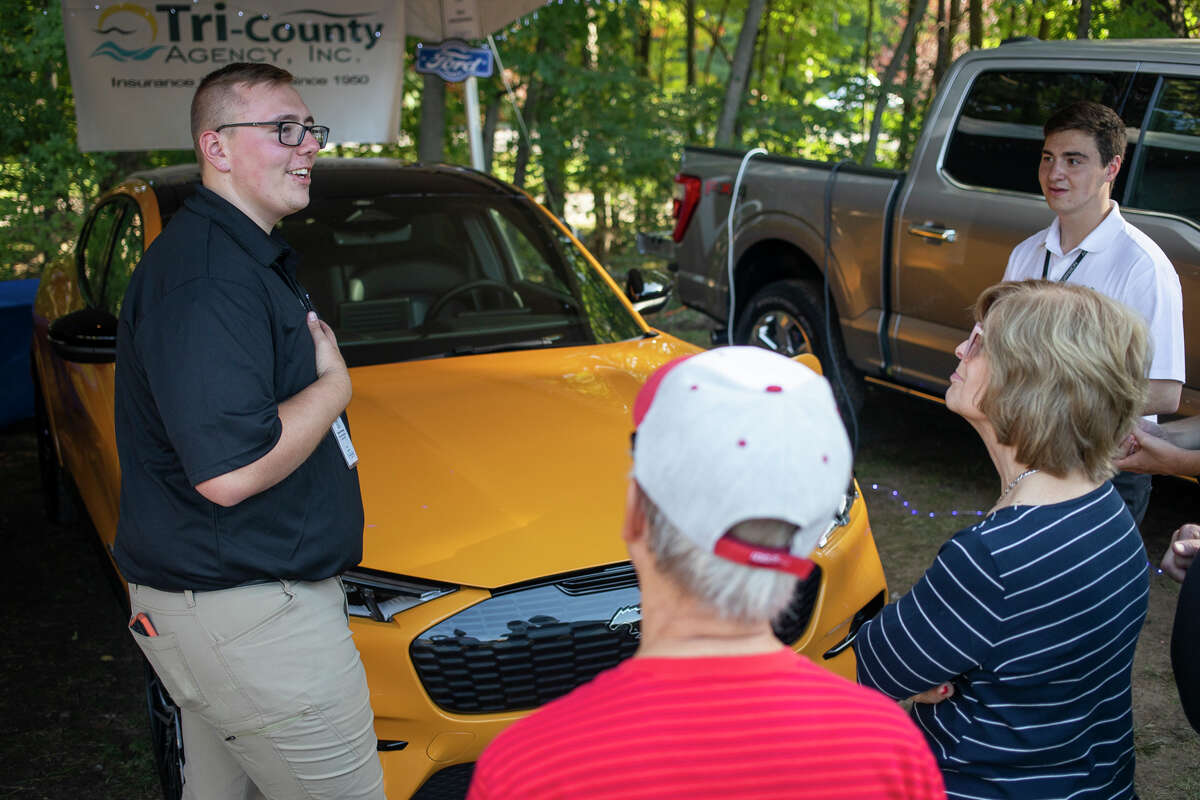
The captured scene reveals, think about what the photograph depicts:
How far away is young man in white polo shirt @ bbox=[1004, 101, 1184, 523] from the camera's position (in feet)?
10.0

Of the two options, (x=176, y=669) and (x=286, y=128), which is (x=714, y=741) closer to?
(x=176, y=669)

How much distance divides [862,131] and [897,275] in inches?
213

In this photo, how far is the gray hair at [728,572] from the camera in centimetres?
110

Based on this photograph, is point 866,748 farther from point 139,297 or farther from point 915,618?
point 139,297

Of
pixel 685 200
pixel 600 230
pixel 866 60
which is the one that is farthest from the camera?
pixel 600 230

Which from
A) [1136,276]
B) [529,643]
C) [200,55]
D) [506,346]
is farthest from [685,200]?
[529,643]

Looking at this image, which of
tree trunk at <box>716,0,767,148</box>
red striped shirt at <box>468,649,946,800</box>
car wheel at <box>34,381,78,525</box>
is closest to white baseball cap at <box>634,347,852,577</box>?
red striped shirt at <box>468,649,946,800</box>

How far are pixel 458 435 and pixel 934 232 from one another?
9.71 ft

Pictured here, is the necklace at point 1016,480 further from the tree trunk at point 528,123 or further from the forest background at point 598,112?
the tree trunk at point 528,123

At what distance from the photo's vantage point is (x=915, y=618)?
5.75 feet

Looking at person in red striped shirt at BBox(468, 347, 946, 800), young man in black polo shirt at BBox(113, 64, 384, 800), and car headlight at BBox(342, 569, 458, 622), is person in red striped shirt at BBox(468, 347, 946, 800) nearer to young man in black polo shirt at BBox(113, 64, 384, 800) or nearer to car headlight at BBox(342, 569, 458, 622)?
young man in black polo shirt at BBox(113, 64, 384, 800)

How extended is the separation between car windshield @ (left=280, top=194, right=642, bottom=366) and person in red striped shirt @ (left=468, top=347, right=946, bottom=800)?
108 inches

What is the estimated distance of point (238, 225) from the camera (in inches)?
79.7

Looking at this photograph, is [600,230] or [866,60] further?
[600,230]
